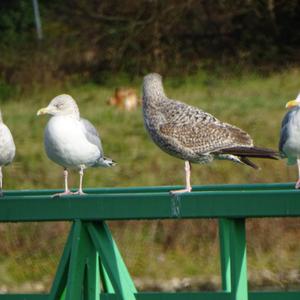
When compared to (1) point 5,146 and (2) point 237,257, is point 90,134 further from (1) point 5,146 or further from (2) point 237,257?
(2) point 237,257

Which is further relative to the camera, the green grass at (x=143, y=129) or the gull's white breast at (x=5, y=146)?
the green grass at (x=143, y=129)

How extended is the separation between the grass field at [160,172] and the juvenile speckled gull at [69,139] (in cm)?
491

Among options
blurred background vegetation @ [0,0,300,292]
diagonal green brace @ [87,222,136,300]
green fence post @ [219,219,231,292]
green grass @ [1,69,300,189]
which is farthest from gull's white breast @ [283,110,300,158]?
green grass @ [1,69,300,189]

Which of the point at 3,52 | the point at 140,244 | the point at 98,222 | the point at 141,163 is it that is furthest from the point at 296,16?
the point at 98,222

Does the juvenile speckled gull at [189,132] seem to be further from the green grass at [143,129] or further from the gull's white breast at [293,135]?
the green grass at [143,129]

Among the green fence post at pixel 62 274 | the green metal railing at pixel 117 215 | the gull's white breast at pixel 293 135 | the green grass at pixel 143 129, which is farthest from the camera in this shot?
the green grass at pixel 143 129

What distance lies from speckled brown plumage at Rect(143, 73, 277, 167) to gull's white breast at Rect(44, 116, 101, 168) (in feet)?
1.22

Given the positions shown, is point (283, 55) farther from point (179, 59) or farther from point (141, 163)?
point (141, 163)

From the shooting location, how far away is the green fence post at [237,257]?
6.18 metres

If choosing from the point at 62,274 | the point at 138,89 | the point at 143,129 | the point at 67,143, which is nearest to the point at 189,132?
the point at 67,143

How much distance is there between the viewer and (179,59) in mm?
20391

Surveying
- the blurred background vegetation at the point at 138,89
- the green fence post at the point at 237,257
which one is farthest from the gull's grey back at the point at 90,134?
the blurred background vegetation at the point at 138,89

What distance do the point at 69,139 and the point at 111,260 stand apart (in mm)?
1436

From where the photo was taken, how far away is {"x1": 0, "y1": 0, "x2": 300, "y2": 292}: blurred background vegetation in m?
12.7
